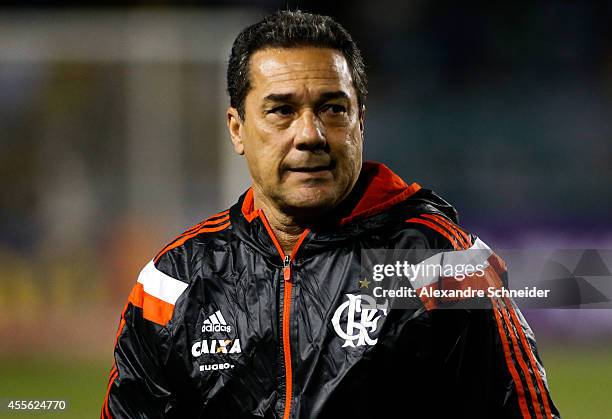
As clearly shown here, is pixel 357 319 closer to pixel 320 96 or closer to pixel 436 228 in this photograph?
pixel 436 228

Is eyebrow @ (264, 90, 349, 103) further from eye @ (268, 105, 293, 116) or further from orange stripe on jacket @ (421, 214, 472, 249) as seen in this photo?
orange stripe on jacket @ (421, 214, 472, 249)

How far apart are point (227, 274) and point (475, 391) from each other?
505mm

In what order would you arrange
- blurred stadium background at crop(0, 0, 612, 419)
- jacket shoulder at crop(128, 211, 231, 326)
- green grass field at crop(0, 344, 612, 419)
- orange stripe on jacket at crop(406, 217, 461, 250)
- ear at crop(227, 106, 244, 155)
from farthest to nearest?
blurred stadium background at crop(0, 0, 612, 419)
green grass field at crop(0, 344, 612, 419)
ear at crop(227, 106, 244, 155)
jacket shoulder at crop(128, 211, 231, 326)
orange stripe on jacket at crop(406, 217, 461, 250)

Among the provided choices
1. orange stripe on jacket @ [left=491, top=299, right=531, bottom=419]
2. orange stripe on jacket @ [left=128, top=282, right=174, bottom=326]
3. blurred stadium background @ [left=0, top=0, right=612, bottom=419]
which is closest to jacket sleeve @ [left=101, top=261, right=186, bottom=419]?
orange stripe on jacket @ [left=128, top=282, right=174, bottom=326]

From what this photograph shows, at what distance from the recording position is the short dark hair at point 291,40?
64.0 inches

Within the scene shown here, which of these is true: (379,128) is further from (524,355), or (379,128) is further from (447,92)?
(524,355)

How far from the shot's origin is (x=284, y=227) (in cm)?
168

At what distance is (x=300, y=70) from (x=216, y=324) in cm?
49

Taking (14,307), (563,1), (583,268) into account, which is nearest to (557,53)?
(563,1)

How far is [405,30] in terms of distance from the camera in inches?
245

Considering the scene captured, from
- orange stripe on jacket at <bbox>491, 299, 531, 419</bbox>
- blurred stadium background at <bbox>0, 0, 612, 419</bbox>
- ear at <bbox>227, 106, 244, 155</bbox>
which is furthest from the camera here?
blurred stadium background at <bbox>0, 0, 612, 419</bbox>

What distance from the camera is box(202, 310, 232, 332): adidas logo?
159cm

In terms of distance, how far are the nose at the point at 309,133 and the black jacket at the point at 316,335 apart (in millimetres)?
139

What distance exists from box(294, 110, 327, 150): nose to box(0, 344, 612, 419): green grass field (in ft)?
7.98
